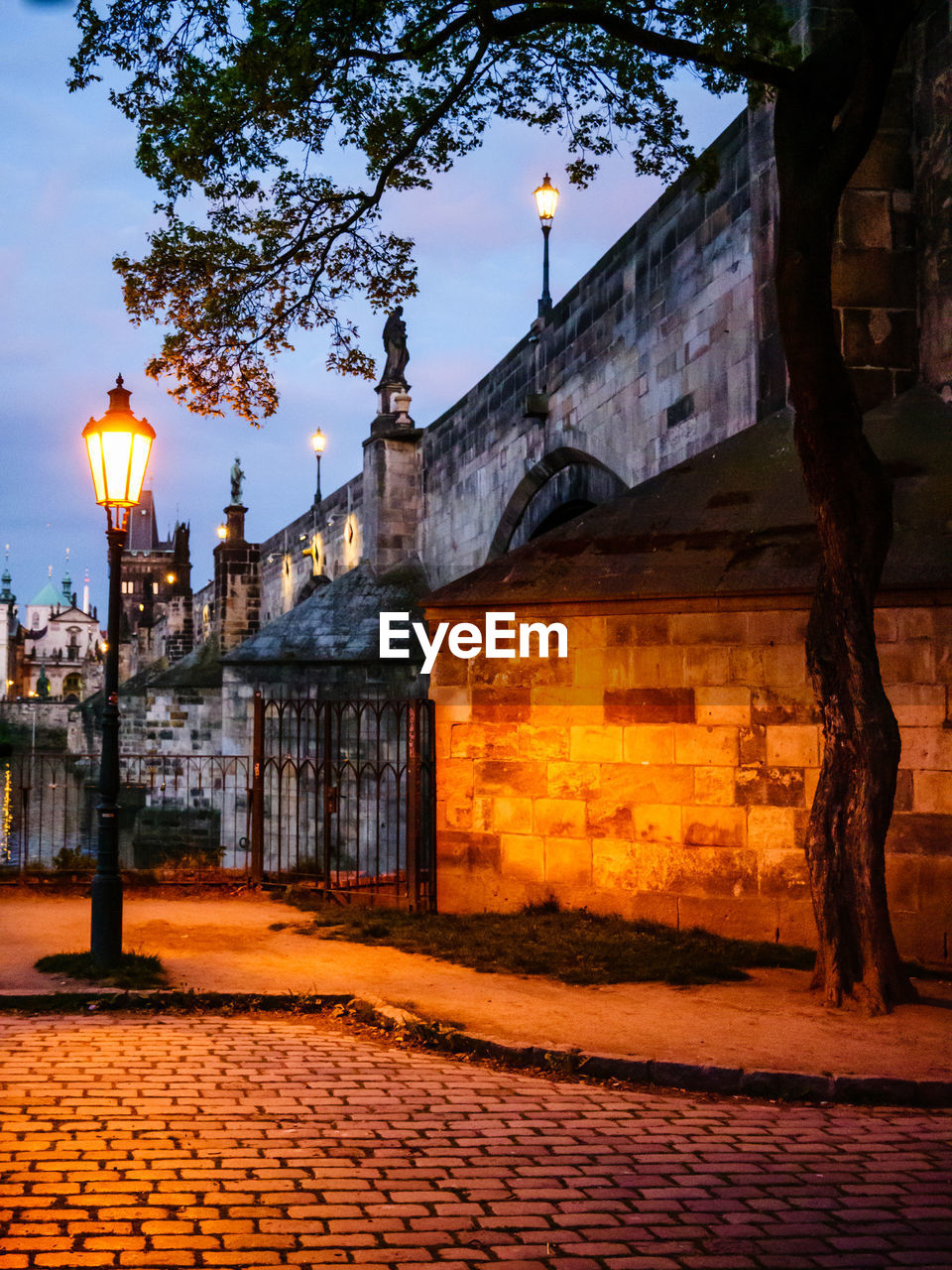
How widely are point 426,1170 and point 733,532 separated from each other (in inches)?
243

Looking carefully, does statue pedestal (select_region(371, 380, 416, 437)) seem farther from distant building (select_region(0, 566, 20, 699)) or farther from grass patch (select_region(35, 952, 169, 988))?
distant building (select_region(0, 566, 20, 699))

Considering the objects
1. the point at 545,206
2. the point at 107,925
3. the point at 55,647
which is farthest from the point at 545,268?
the point at 55,647

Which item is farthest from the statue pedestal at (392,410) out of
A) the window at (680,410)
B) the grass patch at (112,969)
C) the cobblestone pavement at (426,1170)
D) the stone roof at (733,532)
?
the cobblestone pavement at (426,1170)

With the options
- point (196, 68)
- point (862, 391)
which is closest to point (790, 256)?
point (862, 391)

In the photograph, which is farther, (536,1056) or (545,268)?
(545,268)

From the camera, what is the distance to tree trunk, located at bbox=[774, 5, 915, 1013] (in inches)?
277

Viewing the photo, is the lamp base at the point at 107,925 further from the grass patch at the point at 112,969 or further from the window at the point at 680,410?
the window at the point at 680,410

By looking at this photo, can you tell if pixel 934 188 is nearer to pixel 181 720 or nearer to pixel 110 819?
pixel 110 819

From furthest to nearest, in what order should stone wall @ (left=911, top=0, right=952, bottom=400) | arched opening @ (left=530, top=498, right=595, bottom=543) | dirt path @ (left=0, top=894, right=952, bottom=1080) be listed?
arched opening @ (left=530, top=498, right=595, bottom=543) → stone wall @ (left=911, top=0, right=952, bottom=400) → dirt path @ (left=0, top=894, right=952, bottom=1080)

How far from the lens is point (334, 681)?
819 inches

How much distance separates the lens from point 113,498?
8.55 m

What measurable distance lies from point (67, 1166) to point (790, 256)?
5.81 meters

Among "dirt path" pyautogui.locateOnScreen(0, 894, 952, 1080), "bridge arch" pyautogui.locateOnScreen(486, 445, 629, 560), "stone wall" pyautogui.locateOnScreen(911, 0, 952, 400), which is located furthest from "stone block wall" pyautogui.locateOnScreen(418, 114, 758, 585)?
"dirt path" pyautogui.locateOnScreen(0, 894, 952, 1080)

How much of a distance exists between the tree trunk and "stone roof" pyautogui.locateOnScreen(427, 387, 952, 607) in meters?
1.44
